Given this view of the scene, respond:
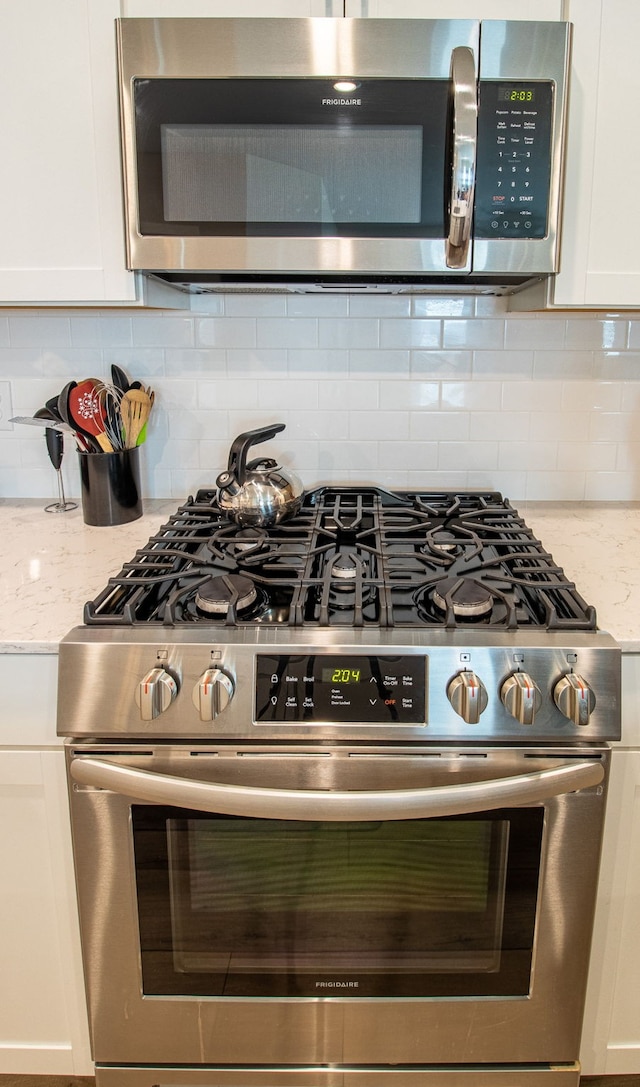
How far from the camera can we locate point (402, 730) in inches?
42.2

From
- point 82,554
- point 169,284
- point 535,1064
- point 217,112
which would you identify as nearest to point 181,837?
point 82,554

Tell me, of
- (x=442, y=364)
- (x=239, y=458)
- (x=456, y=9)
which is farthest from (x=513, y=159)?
(x=239, y=458)

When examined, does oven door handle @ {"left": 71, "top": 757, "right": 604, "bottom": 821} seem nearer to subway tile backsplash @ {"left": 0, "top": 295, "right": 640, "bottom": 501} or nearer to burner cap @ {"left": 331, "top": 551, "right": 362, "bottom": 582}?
burner cap @ {"left": 331, "top": 551, "right": 362, "bottom": 582}

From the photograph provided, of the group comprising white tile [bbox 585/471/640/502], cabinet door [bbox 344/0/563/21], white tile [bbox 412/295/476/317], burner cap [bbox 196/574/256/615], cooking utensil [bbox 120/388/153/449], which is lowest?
burner cap [bbox 196/574/256/615]

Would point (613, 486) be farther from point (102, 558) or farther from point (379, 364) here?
point (102, 558)

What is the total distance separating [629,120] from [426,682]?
1044mm

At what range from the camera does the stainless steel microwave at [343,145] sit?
1251mm

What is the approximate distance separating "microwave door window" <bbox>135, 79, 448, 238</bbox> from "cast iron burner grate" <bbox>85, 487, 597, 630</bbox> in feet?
1.77

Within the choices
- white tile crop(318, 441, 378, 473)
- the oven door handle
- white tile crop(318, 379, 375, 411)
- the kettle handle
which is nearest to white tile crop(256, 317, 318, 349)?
white tile crop(318, 379, 375, 411)

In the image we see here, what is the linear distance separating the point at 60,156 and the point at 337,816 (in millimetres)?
1215

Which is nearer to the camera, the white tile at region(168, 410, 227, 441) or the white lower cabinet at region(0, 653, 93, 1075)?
the white lower cabinet at region(0, 653, 93, 1075)

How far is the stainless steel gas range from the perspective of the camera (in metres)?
1.06

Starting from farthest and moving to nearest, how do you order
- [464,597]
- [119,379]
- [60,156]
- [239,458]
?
1. [119,379]
2. [239,458]
3. [60,156]
4. [464,597]

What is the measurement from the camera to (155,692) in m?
1.04
